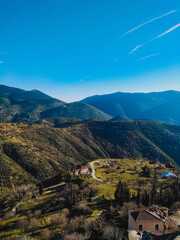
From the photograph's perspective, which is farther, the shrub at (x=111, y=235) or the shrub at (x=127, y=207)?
the shrub at (x=127, y=207)

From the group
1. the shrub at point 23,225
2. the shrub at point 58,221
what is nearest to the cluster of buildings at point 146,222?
the shrub at point 58,221

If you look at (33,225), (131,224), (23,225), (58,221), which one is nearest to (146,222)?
(131,224)

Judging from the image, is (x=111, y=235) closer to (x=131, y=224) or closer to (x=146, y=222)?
(x=131, y=224)

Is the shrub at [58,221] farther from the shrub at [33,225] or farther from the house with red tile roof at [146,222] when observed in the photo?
the house with red tile roof at [146,222]

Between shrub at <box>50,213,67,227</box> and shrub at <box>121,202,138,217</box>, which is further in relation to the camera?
shrub at <box>121,202,138,217</box>

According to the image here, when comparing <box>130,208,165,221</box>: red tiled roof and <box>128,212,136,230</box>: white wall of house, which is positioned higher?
<box>130,208,165,221</box>: red tiled roof

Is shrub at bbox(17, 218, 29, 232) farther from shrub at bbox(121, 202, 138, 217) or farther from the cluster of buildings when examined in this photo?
the cluster of buildings

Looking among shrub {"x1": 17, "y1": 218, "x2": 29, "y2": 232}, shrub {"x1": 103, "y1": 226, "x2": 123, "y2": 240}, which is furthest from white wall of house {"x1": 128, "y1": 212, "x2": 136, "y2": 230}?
shrub {"x1": 17, "y1": 218, "x2": 29, "y2": 232}

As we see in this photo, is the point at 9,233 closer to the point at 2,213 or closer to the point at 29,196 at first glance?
the point at 2,213

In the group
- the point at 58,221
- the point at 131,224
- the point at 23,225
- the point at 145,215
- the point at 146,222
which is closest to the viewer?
the point at 146,222

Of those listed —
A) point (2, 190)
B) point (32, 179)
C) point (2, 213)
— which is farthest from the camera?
point (32, 179)

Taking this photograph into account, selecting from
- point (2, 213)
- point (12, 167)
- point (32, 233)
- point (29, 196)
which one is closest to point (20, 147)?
point (12, 167)
